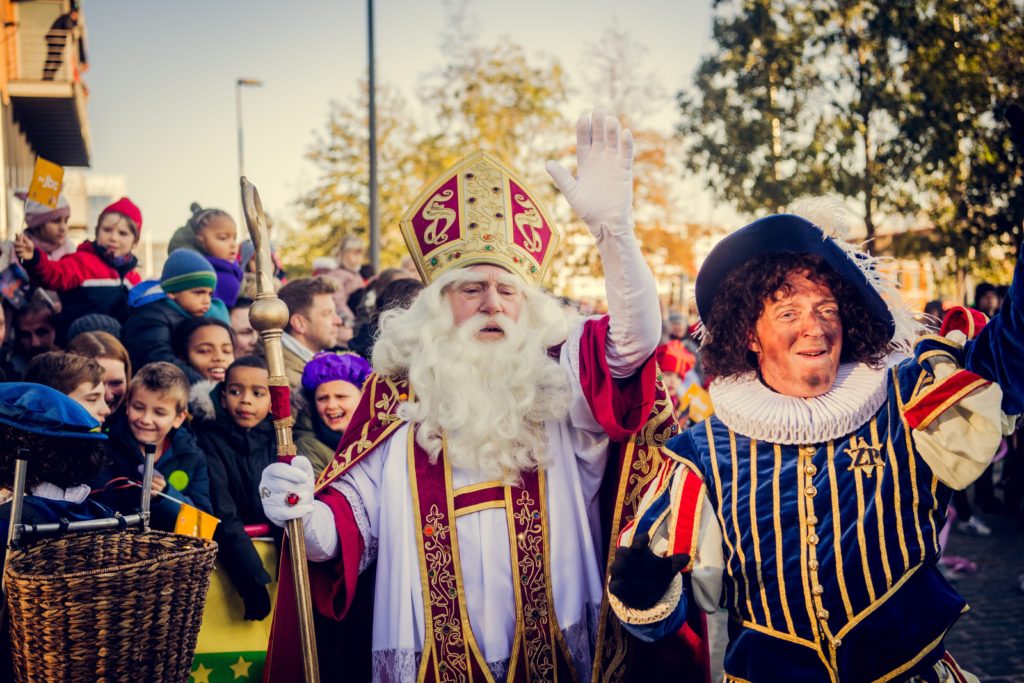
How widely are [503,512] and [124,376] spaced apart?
2.31 meters

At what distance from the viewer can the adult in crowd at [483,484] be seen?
307 centimetres

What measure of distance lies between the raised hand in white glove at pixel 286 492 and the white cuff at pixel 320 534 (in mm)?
68

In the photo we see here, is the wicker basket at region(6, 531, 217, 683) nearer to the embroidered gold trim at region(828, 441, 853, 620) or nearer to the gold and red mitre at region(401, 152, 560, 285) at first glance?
the gold and red mitre at region(401, 152, 560, 285)

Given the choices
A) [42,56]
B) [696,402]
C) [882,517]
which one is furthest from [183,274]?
[42,56]

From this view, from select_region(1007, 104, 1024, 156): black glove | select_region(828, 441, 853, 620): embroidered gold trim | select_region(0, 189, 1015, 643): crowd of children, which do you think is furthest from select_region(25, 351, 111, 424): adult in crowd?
select_region(1007, 104, 1024, 156): black glove

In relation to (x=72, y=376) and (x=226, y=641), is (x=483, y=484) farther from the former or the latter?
(x=72, y=376)

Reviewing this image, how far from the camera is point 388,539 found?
10.6 feet

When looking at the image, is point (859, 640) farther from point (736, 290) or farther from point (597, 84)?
point (597, 84)

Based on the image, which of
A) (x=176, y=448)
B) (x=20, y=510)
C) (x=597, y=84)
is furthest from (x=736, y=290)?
(x=597, y=84)

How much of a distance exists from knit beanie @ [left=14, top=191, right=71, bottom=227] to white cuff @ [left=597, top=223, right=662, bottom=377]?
4.12 metres

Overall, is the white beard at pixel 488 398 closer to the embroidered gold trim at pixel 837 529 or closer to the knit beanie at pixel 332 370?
the embroidered gold trim at pixel 837 529

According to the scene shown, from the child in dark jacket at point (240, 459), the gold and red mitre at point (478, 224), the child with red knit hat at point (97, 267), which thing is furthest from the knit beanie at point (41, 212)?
the gold and red mitre at point (478, 224)

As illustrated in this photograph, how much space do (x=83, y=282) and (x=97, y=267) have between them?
17cm

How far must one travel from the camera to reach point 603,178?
274 centimetres
